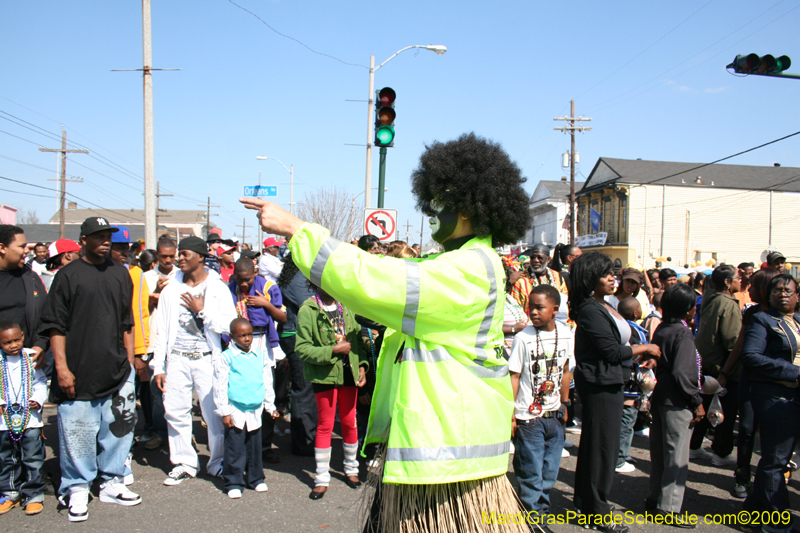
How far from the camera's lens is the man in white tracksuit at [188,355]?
195 inches

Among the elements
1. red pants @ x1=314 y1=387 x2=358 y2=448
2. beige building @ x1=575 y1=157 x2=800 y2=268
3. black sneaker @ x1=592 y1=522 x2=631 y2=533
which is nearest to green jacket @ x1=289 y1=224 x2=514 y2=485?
black sneaker @ x1=592 y1=522 x2=631 y2=533

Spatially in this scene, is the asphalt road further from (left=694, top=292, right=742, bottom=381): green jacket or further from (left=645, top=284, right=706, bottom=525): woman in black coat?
(left=694, top=292, right=742, bottom=381): green jacket

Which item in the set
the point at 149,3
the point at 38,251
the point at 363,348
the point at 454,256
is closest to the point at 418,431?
the point at 454,256

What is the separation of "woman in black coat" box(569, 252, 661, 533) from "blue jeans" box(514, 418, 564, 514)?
199mm

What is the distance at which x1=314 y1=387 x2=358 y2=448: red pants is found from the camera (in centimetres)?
486

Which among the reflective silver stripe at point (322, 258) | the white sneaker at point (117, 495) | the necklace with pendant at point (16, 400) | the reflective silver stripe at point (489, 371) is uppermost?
the reflective silver stripe at point (322, 258)

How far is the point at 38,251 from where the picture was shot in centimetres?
1195

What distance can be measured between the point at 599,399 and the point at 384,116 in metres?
5.55

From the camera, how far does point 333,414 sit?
5.04 meters

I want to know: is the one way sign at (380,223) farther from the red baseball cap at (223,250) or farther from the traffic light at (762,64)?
the traffic light at (762,64)

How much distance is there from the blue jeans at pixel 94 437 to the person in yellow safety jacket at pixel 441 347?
3.03m

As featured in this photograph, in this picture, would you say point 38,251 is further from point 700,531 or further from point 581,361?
point 700,531

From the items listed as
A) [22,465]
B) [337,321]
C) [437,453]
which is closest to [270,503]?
[337,321]

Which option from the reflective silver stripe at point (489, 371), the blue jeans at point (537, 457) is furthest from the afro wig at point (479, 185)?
the blue jeans at point (537, 457)
